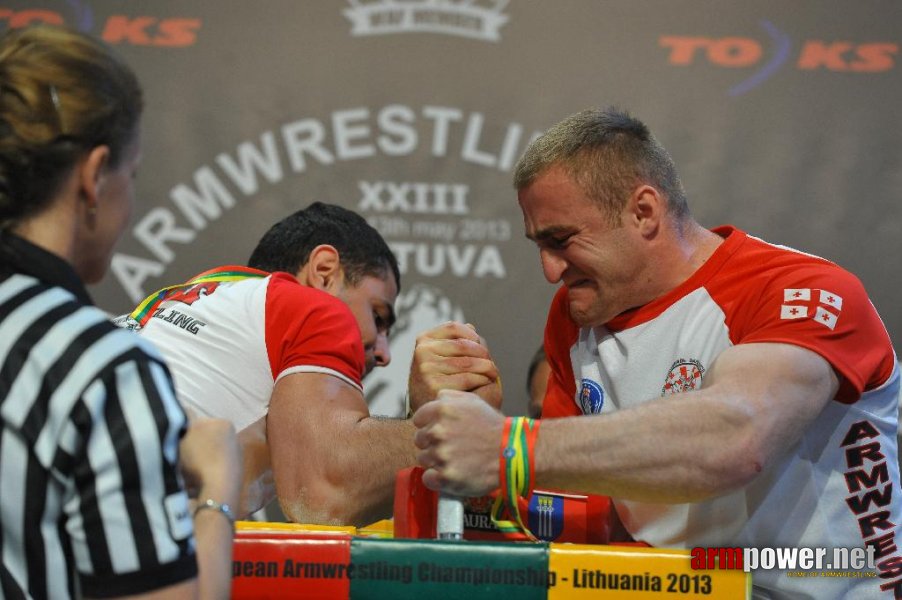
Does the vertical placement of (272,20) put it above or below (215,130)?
above

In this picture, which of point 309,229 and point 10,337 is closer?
point 10,337

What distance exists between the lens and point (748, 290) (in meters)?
1.57

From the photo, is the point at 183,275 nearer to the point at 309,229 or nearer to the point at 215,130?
the point at 215,130

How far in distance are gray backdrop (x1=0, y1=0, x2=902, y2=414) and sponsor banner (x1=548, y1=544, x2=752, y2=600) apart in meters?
1.77

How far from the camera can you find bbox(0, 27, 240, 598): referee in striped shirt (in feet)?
2.55

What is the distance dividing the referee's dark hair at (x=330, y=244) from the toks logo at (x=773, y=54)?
1148 millimetres

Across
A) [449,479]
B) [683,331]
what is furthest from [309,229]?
[449,479]

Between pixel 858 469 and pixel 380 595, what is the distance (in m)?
0.82

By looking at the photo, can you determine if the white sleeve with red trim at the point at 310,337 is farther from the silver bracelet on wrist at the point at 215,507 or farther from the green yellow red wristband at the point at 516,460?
the silver bracelet on wrist at the point at 215,507

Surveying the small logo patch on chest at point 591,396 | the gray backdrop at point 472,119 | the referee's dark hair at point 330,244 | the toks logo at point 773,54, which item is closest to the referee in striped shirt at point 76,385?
the small logo patch on chest at point 591,396

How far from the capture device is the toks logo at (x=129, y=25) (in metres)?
2.96

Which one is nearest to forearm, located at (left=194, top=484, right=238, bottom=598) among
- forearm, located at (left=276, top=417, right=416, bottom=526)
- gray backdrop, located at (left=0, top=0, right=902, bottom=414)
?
forearm, located at (left=276, top=417, right=416, bottom=526)

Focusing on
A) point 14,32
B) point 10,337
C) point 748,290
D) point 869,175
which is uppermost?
point 869,175

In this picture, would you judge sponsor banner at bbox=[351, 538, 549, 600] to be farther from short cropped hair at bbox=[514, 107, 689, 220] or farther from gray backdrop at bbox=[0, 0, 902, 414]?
gray backdrop at bbox=[0, 0, 902, 414]
